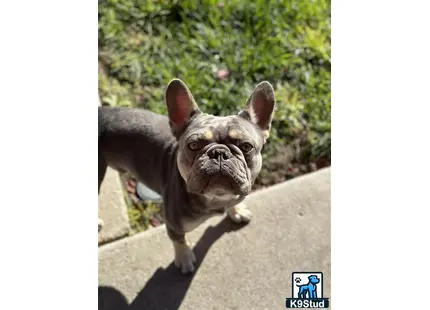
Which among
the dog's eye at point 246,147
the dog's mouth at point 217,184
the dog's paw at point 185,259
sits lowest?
the dog's paw at point 185,259

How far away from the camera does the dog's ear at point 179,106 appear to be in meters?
2.55

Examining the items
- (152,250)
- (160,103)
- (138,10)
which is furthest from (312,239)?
(138,10)

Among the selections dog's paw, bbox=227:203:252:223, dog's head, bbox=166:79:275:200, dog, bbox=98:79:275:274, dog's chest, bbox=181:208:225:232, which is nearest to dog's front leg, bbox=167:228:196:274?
dog, bbox=98:79:275:274

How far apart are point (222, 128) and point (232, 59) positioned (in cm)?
203

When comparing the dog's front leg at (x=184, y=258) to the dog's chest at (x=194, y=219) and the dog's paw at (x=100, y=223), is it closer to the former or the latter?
the dog's chest at (x=194, y=219)

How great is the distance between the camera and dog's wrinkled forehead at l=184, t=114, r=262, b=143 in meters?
2.40

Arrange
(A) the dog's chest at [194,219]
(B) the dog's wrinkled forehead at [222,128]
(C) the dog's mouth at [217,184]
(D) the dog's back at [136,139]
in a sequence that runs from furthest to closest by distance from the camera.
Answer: (D) the dog's back at [136,139]
(A) the dog's chest at [194,219]
(B) the dog's wrinkled forehead at [222,128]
(C) the dog's mouth at [217,184]

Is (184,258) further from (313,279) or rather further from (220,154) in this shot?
(220,154)

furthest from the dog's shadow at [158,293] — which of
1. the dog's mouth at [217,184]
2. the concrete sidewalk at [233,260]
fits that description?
the dog's mouth at [217,184]

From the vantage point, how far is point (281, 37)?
14.4 feet

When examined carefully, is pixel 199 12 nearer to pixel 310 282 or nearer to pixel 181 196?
pixel 181 196

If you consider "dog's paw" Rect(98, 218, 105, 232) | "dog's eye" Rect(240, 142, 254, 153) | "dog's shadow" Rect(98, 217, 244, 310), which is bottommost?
"dog's shadow" Rect(98, 217, 244, 310)

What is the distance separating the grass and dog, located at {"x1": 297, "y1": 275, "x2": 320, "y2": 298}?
3.38 feet

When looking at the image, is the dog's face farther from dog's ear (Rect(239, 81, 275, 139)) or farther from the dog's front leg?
dog's ear (Rect(239, 81, 275, 139))
